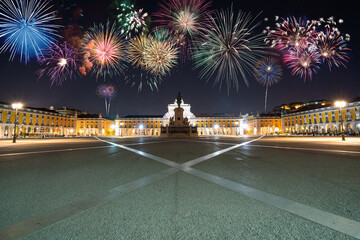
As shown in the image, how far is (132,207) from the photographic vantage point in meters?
2.70

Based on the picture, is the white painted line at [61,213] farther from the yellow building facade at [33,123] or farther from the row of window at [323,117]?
the row of window at [323,117]

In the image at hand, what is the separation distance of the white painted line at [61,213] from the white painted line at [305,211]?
87.5 inches

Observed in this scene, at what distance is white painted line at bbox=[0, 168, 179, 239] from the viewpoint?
204cm

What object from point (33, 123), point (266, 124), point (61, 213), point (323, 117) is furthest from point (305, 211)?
point (266, 124)

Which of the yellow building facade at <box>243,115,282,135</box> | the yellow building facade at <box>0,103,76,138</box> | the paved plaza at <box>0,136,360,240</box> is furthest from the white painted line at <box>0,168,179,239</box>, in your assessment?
the yellow building facade at <box>243,115,282,135</box>

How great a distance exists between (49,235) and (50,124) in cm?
8772

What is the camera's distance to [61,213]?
8.20 ft

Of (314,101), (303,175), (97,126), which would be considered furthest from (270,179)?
(314,101)

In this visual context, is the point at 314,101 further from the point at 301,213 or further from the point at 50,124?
the point at 50,124

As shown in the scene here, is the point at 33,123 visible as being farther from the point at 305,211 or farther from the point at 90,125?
the point at 305,211

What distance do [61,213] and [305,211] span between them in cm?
366

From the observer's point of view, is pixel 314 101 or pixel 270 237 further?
pixel 314 101

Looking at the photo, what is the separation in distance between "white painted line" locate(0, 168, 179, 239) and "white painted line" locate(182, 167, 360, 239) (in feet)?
7.29

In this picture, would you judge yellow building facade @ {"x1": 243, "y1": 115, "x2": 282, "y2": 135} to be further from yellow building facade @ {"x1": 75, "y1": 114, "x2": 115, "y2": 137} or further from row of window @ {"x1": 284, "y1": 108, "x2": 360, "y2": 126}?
yellow building facade @ {"x1": 75, "y1": 114, "x2": 115, "y2": 137}
